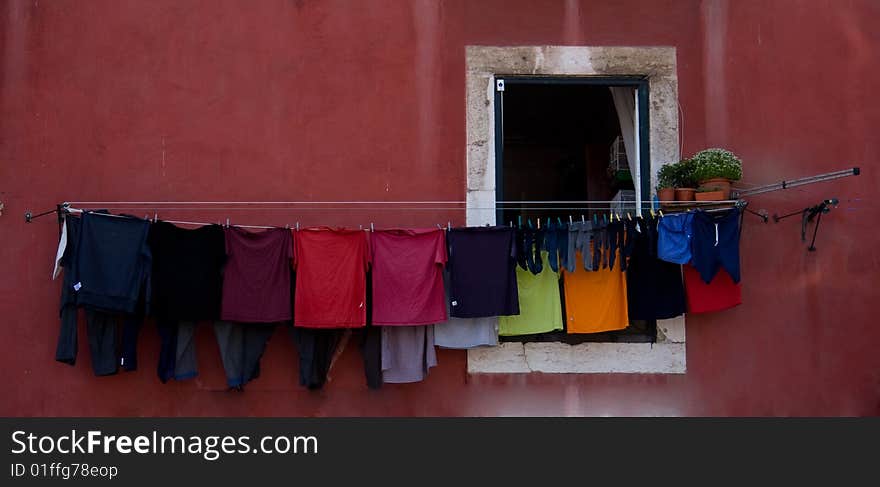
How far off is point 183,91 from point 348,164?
1324 millimetres

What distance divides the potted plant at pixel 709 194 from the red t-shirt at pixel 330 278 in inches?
93.5

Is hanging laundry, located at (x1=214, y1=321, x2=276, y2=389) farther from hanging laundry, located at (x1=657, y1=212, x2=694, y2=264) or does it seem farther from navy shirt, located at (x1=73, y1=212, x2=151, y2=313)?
hanging laundry, located at (x1=657, y1=212, x2=694, y2=264)

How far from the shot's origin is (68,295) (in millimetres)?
5723

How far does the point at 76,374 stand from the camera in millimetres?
6086

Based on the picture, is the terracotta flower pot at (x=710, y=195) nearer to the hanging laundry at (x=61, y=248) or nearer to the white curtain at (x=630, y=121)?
the white curtain at (x=630, y=121)

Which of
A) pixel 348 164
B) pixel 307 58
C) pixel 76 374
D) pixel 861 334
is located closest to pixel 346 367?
pixel 348 164

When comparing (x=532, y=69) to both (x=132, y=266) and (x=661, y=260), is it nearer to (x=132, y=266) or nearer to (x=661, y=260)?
(x=661, y=260)

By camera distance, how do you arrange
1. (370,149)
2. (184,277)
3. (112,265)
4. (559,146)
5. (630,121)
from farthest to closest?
(559,146), (630,121), (370,149), (184,277), (112,265)

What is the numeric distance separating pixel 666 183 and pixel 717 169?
1.23ft

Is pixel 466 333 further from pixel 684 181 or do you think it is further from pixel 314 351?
pixel 684 181

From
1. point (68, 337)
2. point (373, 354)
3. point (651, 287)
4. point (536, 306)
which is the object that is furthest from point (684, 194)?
point (68, 337)

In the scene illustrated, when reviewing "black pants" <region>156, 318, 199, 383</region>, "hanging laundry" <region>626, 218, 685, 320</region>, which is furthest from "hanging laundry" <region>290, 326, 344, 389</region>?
"hanging laundry" <region>626, 218, 685, 320</region>

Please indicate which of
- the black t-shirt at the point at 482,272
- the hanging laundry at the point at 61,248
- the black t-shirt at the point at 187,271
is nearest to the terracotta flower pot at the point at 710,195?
the black t-shirt at the point at 482,272

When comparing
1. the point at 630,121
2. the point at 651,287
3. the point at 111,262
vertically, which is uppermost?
the point at 630,121
